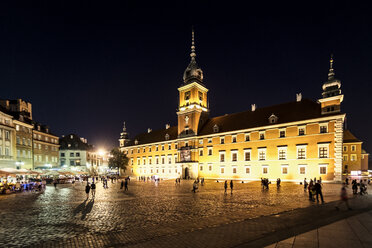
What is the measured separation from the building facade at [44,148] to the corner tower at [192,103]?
38375mm

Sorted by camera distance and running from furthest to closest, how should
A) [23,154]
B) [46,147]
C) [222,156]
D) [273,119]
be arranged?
[46,147] → [23,154] → [222,156] → [273,119]

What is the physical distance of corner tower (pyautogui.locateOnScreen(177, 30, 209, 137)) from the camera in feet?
174

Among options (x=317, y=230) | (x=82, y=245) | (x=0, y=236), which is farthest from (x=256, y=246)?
(x=0, y=236)

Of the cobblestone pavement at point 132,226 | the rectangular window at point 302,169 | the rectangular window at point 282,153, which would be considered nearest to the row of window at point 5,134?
the cobblestone pavement at point 132,226

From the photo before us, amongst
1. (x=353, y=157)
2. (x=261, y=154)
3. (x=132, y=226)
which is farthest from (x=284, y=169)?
(x=353, y=157)

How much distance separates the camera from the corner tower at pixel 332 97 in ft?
111

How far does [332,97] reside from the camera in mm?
33906

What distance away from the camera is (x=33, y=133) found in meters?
51.7

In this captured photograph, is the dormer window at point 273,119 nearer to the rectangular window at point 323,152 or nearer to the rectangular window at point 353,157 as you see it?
the rectangular window at point 323,152

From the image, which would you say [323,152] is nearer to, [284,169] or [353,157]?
[284,169]

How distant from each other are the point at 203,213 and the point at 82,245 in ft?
23.4

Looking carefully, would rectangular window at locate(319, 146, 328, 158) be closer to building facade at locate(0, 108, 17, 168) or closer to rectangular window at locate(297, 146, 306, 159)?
rectangular window at locate(297, 146, 306, 159)

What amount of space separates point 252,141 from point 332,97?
16.0 m

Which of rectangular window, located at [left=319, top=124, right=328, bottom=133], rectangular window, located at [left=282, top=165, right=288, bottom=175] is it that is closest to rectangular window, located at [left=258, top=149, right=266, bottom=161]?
rectangular window, located at [left=282, top=165, right=288, bottom=175]
